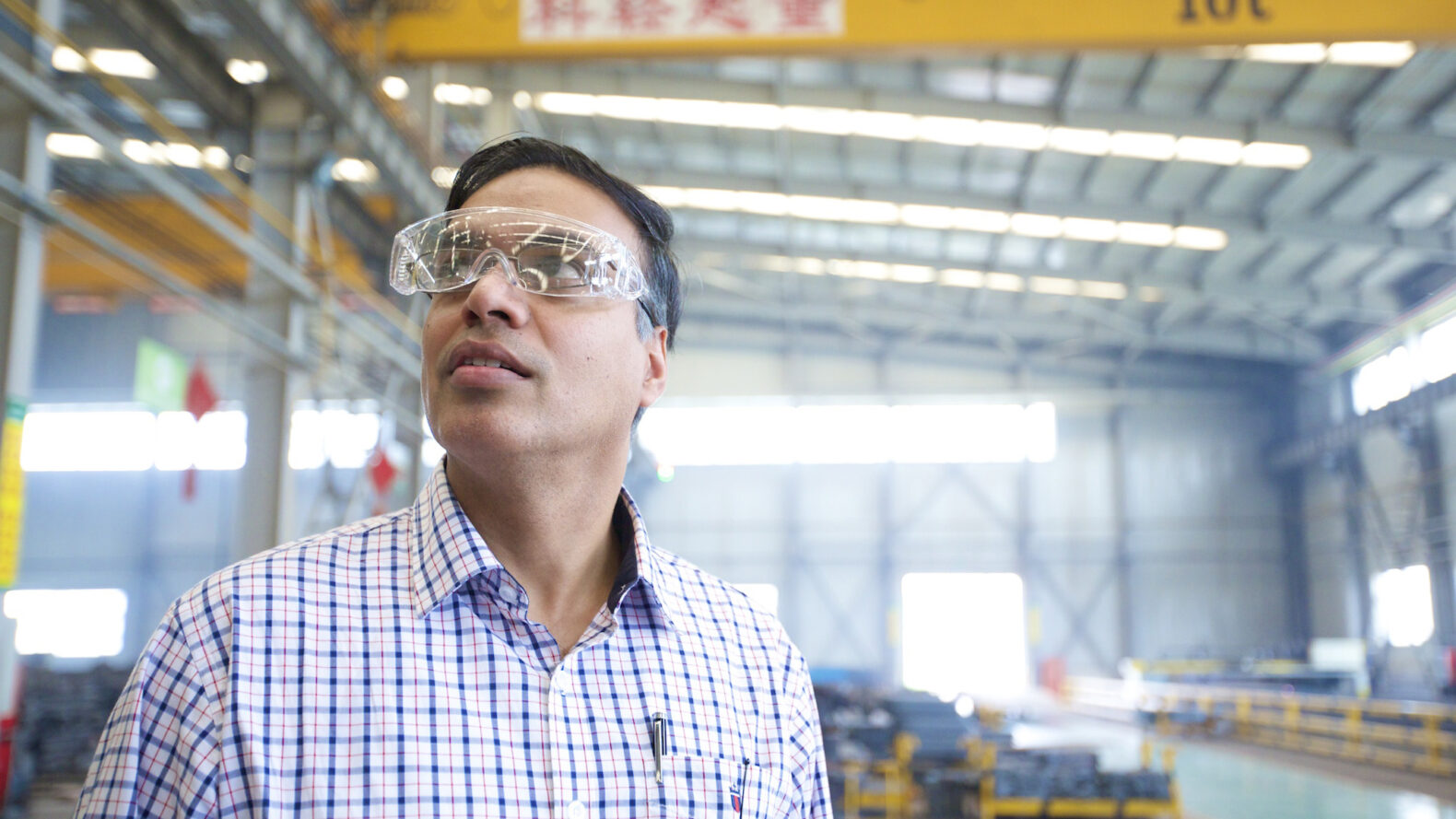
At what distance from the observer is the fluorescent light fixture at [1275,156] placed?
1568cm

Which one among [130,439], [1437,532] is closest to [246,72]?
[130,439]

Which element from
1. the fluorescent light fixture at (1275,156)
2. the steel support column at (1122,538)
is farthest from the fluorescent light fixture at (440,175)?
the steel support column at (1122,538)

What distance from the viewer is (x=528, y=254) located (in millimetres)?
1668

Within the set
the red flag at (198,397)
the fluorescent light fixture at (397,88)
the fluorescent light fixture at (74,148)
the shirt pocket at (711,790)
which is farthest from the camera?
the fluorescent light fixture at (397,88)

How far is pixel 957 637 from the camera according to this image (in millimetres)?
26188

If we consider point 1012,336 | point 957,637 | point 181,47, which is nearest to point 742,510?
point 957,637

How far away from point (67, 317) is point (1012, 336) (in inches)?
805

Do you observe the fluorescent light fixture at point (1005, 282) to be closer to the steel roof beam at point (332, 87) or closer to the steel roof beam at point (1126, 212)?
the steel roof beam at point (1126, 212)

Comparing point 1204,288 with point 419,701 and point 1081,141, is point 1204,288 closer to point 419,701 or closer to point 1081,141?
point 1081,141

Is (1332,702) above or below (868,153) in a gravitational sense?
below

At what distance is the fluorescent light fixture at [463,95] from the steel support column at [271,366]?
18.3 ft

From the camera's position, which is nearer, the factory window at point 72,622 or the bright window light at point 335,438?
the bright window light at point 335,438

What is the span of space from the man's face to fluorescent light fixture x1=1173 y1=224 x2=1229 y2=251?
59.9 ft

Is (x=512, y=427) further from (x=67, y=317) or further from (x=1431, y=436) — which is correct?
(x=1431, y=436)
